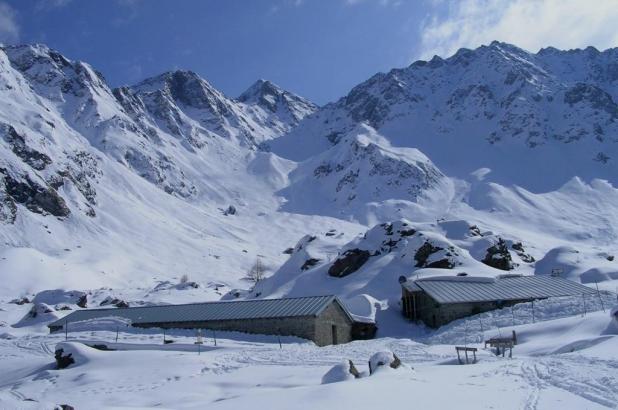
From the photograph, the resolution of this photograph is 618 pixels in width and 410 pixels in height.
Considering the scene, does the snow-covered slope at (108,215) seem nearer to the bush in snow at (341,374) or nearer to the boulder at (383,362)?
the boulder at (383,362)

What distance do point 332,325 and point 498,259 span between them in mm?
29950

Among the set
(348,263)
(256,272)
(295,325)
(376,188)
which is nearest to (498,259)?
(348,263)

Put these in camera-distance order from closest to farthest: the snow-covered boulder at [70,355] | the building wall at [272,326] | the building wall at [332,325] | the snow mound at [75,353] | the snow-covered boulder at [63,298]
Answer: the snow mound at [75,353]
the snow-covered boulder at [70,355]
the building wall at [272,326]
the building wall at [332,325]
the snow-covered boulder at [63,298]

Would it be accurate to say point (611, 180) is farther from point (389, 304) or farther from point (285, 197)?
point (389, 304)

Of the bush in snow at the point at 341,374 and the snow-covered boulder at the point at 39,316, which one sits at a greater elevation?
the snow-covered boulder at the point at 39,316

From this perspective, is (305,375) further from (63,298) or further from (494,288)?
(63,298)

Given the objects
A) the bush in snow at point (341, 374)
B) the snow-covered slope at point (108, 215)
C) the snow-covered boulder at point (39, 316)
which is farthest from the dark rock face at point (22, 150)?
the bush in snow at point (341, 374)

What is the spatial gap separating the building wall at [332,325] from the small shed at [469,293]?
582cm

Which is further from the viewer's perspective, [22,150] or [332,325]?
[22,150]

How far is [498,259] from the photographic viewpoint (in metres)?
64.9

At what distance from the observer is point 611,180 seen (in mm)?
166875

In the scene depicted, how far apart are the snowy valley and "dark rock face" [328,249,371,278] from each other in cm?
16

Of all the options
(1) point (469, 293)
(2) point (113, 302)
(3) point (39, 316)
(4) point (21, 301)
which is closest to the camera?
(1) point (469, 293)

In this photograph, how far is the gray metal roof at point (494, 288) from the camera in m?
43.0
